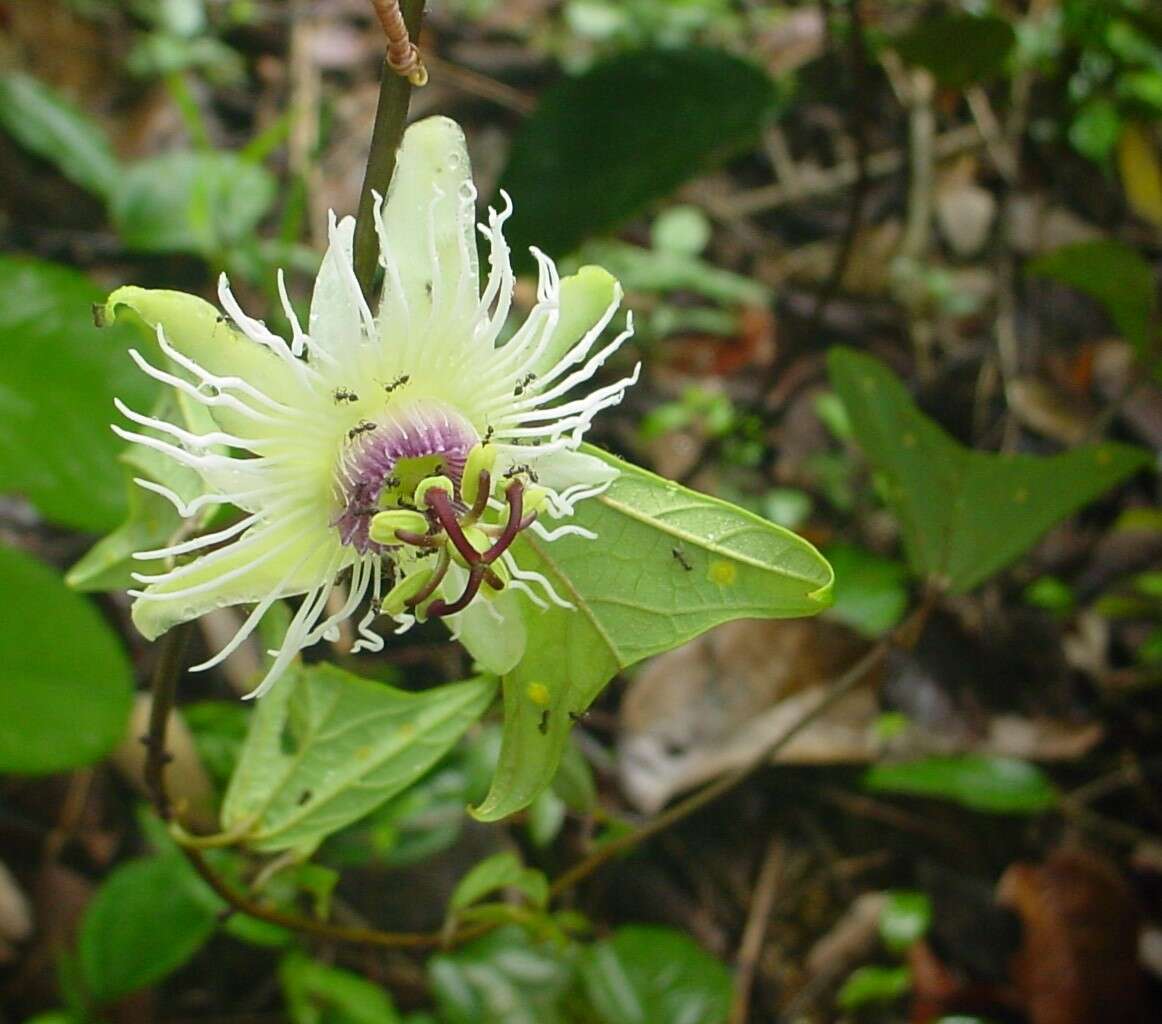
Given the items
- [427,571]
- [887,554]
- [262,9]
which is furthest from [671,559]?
[262,9]

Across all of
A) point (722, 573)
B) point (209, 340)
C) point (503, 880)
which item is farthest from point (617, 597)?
point (503, 880)

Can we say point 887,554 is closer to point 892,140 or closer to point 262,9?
point 892,140

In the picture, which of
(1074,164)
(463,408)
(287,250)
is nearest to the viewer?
(463,408)

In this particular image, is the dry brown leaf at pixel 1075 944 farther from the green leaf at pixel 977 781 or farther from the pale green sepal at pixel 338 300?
the pale green sepal at pixel 338 300

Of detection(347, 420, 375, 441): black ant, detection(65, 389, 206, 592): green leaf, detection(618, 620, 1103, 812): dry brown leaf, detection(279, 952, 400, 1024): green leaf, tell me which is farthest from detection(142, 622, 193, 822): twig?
detection(618, 620, 1103, 812): dry brown leaf

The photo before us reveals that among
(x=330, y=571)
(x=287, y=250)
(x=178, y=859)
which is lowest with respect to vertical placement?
(x=178, y=859)

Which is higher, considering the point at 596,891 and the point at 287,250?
the point at 287,250

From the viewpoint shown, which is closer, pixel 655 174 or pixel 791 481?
pixel 655 174

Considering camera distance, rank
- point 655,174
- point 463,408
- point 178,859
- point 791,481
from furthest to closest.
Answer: point 791,481, point 655,174, point 178,859, point 463,408
